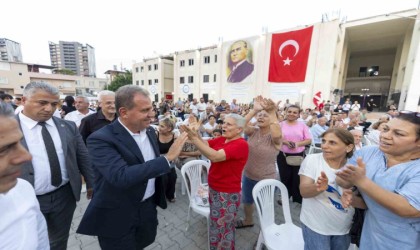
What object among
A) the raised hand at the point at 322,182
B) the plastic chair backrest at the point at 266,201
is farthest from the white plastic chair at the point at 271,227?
the raised hand at the point at 322,182

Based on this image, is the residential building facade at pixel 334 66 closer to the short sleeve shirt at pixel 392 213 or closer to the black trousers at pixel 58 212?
the short sleeve shirt at pixel 392 213

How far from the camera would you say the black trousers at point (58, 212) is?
1.84 metres

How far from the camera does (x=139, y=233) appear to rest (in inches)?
70.1

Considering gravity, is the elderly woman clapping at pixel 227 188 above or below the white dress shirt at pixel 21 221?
below

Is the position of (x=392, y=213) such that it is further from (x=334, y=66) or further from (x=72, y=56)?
(x=72, y=56)

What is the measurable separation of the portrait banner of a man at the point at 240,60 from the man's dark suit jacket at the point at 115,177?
20698mm

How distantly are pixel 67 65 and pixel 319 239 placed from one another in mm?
132214

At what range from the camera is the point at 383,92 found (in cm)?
2480

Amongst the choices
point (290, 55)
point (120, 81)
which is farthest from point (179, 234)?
point (120, 81)

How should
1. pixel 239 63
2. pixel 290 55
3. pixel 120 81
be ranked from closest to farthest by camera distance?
1. pixel 290 55
2. pixel 239 63
3. pixel 120 81

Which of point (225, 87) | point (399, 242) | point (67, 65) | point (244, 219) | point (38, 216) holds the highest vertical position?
point (67, 65)

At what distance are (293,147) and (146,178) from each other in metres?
2.96

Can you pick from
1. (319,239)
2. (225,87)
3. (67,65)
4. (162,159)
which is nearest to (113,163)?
(162,159)

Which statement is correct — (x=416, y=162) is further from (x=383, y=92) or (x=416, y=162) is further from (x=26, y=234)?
(x=383, y=92)
